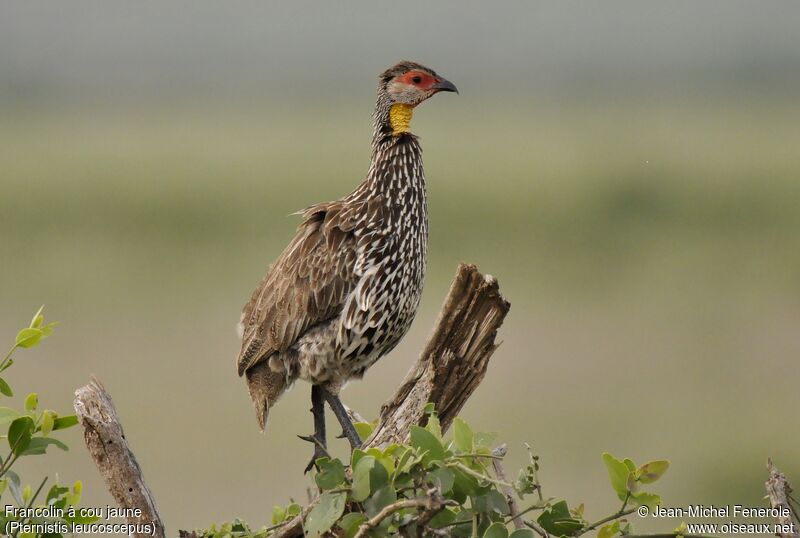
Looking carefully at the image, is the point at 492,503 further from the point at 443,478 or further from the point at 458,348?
the point at 458,348

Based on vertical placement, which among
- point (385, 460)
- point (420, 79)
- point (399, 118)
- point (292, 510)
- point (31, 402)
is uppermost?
point (420, 79)

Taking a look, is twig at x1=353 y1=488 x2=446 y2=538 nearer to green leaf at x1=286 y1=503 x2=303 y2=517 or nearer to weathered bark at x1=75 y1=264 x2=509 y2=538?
green leaf at x1=286 y1=503 x2=303 y2=517

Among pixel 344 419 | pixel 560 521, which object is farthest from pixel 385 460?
pixel 344 419

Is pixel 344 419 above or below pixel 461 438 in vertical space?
above

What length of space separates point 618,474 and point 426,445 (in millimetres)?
666

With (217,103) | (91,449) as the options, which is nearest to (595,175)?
A: (217,103)

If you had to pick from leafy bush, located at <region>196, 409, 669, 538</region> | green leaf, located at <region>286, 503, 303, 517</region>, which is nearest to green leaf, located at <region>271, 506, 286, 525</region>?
green leaf, located at <region>286, 503, 303, 517</region>

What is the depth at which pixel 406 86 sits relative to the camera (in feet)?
24.9

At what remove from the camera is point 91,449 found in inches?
209

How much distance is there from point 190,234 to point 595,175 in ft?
31.4

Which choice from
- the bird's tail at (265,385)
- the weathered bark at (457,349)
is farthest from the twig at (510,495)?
the bird's tail at (265,385)

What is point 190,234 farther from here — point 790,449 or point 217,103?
point 217,103

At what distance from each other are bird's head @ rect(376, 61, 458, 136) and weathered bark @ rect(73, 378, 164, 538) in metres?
2.82

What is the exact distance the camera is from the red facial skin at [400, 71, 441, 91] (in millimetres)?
7582
